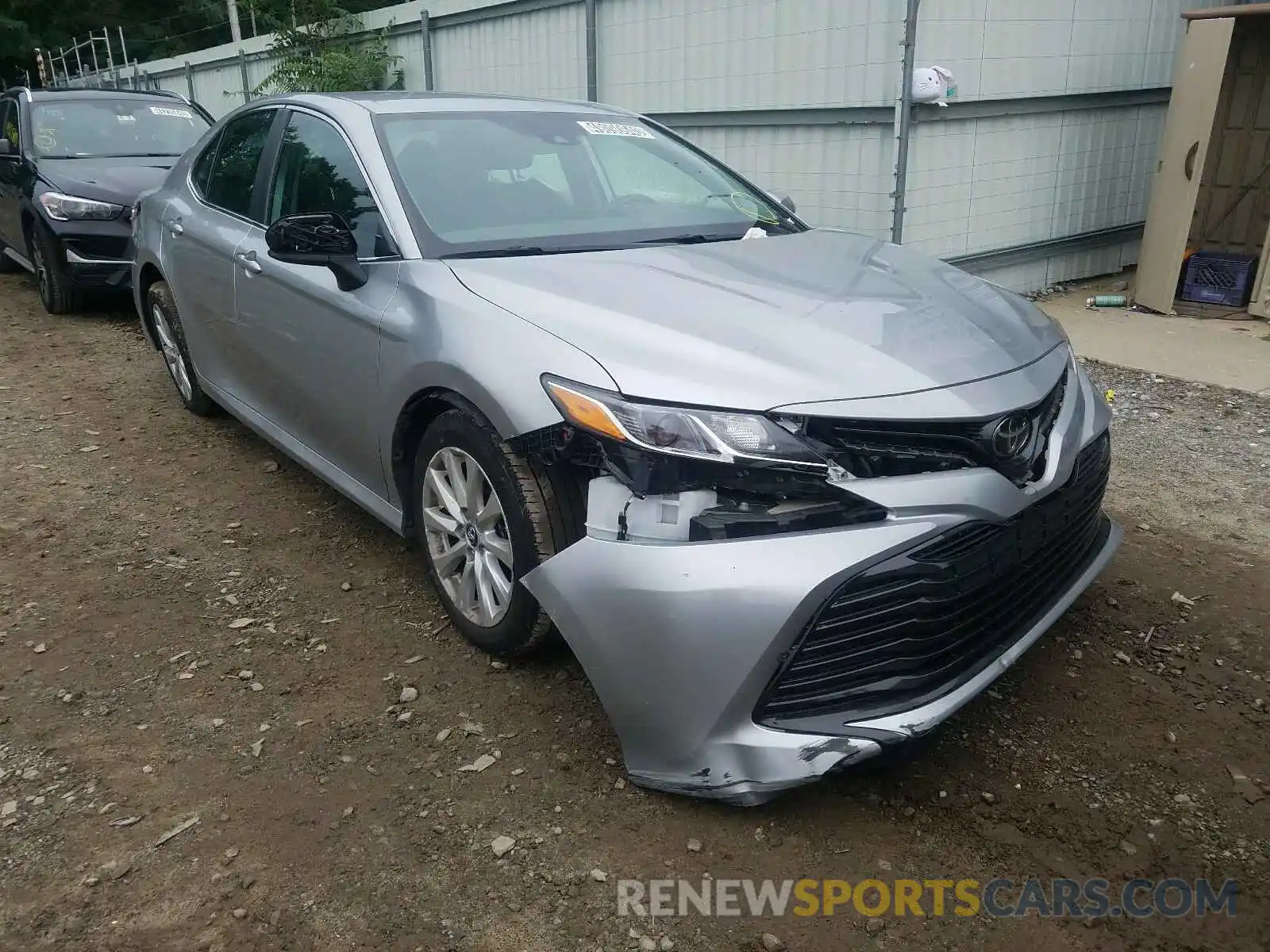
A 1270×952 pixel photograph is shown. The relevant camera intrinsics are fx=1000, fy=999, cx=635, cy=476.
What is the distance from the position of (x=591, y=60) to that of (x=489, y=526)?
698cm

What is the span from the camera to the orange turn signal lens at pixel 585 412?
88.0 inches

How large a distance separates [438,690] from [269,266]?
1.73 m

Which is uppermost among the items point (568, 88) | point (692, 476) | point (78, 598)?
point (568, 88)

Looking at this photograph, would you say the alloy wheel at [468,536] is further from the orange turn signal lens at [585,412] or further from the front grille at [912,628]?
the front grille at [912,628]

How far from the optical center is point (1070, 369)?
2816 millimetres

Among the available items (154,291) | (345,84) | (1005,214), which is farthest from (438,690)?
(345,84)

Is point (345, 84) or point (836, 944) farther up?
point (345, 84)

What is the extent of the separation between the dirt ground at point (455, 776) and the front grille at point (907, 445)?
25.0 inches

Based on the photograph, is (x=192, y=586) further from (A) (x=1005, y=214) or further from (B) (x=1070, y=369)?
(A) (x=1005, y=214)

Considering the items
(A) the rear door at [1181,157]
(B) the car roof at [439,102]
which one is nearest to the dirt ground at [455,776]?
(B) the car roof at [439,102]

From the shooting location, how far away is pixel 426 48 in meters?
10.9

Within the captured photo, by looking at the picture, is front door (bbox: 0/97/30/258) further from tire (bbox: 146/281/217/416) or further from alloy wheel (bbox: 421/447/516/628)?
alloy wheel (bbox: 421/447/516/628)

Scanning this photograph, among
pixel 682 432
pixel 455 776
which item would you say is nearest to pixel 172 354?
pixel 455 776

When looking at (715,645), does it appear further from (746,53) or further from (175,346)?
(746,53)
